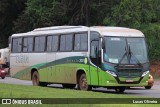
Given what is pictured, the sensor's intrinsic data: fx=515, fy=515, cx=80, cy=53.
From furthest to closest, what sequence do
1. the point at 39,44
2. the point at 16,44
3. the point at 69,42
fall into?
the point at 16,44 < the point at 39,44 < the point at 69,42

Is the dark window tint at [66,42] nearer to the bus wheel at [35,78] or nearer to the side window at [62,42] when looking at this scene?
the side window at [62,42]

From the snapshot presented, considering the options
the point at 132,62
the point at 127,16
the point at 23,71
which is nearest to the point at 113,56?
the point at 132,62

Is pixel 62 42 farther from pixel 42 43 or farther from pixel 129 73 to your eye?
pixel 129 73

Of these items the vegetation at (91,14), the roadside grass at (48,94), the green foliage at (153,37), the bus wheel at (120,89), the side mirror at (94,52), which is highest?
the vegetation at (91,14)

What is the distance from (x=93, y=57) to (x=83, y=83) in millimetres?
1571

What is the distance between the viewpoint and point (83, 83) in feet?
85.3

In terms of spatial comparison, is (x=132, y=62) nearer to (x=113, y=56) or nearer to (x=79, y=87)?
(x=113, y=56)

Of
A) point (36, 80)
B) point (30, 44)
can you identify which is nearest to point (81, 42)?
point (36, 80)

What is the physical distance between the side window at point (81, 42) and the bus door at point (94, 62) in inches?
20.7

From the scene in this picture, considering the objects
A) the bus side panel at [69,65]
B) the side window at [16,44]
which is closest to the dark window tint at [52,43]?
the bus side panel at [69,65]

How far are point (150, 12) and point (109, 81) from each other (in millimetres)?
27454

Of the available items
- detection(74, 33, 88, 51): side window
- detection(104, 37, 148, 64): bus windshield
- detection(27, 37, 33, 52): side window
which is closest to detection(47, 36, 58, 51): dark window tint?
detection(27, 37, 33, 52): side window

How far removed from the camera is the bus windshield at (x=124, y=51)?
81.4 feet

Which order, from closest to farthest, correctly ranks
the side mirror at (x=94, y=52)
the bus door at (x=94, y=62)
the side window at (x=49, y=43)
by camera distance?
the bus door at (x=94, y=62), the side mirror at (x=94, y=52), the side window at (x=49, y=43)
